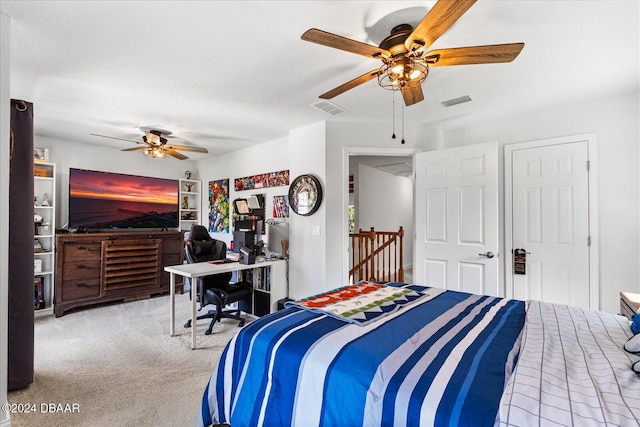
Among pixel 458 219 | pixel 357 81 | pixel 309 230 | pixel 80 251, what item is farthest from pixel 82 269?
pixel 458 219

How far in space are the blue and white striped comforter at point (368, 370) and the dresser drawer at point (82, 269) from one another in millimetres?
3461

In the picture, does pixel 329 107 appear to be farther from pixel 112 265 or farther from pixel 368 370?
pixel 112 265

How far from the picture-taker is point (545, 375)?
3.01 ft

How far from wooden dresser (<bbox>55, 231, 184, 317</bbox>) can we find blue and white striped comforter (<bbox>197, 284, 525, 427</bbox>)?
344cm

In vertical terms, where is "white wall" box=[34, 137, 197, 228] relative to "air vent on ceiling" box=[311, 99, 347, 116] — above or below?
below

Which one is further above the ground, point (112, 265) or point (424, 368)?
point (424, 368)

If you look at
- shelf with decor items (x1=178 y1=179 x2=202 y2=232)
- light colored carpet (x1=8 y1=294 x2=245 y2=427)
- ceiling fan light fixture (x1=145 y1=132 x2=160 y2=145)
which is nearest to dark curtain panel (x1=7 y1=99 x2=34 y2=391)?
light colored carpet (x1=8 y1=294 x2=245 y2=427)

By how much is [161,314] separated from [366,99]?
359 centimetres

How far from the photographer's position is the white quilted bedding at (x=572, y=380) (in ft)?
2.47

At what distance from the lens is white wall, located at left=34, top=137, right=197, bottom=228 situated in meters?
4.19

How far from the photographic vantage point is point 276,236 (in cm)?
421

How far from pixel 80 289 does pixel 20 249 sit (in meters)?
2.17

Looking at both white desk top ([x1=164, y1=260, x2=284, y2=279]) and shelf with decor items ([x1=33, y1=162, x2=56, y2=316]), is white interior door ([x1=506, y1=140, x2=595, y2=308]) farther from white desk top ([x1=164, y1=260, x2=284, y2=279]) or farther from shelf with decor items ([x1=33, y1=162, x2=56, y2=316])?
shelf with decor items ([x1=33, y1=162, x2=56, y2=316])

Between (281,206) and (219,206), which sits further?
(219,206)
